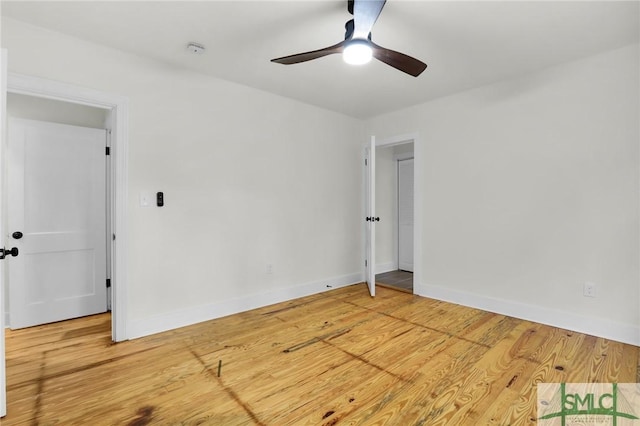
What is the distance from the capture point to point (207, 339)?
2.72 m

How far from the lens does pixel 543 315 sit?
3.04 metres

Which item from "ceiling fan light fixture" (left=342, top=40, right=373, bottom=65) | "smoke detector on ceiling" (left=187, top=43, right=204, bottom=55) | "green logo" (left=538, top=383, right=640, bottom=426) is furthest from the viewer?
"smoke detector on ceiling" (left=187, top=43, right=204, bottom=55)

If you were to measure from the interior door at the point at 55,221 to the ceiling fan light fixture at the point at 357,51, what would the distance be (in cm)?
289

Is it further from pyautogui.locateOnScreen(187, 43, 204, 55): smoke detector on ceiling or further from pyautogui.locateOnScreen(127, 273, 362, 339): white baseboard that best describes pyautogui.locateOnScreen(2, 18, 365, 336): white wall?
pyautogui.locateOnScreen(187, 43, 204, 55): smoke detector on ceiling

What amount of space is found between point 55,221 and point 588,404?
179 inches

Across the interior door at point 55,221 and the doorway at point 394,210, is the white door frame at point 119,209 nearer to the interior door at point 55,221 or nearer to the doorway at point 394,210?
the interior door at point 55,221

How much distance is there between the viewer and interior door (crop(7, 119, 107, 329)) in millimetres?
2949

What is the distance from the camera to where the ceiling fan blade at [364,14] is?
1807 mm

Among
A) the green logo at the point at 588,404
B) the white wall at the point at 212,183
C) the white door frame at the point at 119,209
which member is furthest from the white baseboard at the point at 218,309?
the green logo at the point at 588,404

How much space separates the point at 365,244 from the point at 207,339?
2.72m

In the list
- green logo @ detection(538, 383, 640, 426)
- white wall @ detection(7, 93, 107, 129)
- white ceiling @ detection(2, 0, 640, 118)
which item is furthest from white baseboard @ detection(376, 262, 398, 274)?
white wall @ detection(7, 93, 107, 129)

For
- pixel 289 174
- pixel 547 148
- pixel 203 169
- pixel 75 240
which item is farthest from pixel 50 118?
pixel 547 148

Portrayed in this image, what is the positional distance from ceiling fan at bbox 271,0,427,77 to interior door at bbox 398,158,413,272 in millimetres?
3448

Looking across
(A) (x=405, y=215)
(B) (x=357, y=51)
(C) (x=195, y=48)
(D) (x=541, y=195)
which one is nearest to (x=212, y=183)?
(C) (x=195, y=48)
